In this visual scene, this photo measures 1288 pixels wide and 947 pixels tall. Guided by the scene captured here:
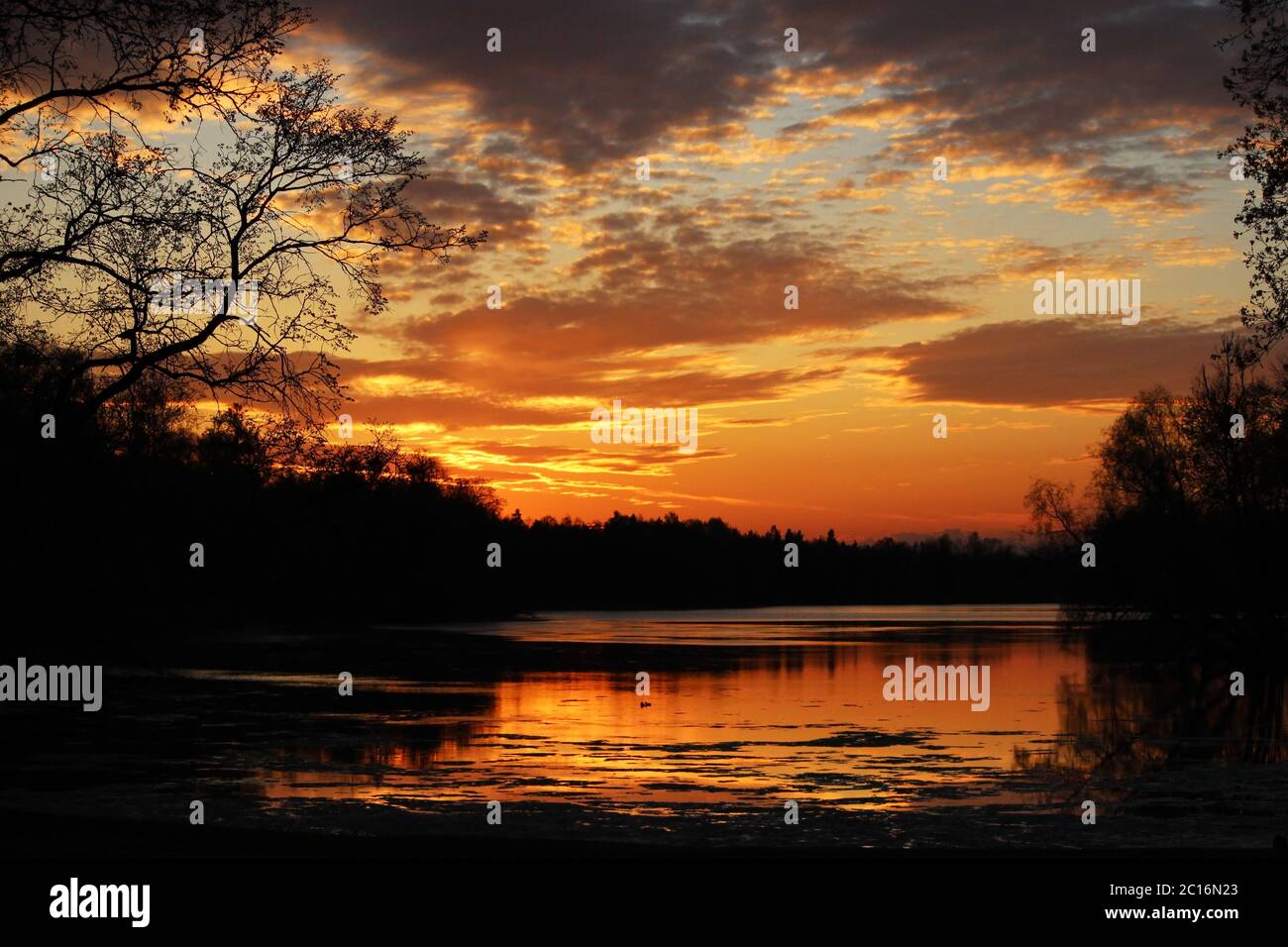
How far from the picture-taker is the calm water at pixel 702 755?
17953 mm

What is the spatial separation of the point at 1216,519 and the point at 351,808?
4722 centimetres

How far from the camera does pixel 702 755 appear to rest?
83.0 ft

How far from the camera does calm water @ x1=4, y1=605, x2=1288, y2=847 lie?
18.0 meters

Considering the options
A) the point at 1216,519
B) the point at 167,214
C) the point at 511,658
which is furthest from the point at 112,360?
the point at 1216,519

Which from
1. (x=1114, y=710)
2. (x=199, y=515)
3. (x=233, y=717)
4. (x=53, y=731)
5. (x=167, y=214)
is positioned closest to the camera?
(x=167, y=214)

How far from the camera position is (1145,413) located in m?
67.9

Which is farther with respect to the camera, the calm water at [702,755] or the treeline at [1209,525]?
the treeline at [1209,525]

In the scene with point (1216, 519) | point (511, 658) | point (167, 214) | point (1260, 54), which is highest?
point (1260, 54)

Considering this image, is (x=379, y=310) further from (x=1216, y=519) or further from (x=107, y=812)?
(x=1216, y=519)

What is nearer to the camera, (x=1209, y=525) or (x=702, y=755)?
(x=702, y=755)

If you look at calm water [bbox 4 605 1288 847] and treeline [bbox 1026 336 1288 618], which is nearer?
calm water [bbox 4 605 1288 847]

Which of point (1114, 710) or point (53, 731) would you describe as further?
point (1114, 710)
